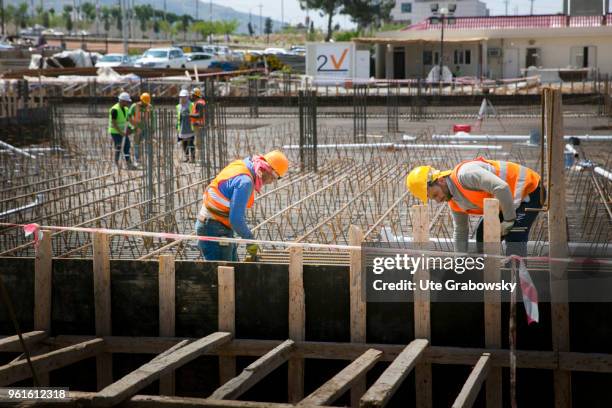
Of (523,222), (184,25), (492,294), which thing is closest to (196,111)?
(523,222)

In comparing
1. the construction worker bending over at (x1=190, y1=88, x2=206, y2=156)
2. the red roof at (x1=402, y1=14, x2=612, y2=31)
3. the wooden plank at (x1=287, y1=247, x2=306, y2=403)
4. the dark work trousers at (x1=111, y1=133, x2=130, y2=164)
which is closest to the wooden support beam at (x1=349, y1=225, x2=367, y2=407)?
the wooden plank at (x1=287, y1=247, x2=306, y2=403)

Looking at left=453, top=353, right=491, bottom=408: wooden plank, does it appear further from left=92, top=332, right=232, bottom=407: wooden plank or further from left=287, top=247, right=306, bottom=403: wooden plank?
left=92, top=332, right=232, bottom=407: wooden plank

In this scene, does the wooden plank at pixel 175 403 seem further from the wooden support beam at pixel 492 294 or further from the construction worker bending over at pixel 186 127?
the construction worker bending over at pixel 186 127

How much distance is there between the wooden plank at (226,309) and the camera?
660 cm

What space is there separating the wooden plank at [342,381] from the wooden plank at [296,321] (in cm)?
51

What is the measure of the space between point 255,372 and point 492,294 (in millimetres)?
1691

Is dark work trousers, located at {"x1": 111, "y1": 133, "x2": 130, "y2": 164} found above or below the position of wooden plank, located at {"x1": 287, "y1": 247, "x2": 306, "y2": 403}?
above

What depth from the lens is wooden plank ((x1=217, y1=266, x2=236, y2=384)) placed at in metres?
6.60

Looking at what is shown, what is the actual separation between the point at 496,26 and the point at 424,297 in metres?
42.7

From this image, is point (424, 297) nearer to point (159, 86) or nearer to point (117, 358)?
point (117, 358)

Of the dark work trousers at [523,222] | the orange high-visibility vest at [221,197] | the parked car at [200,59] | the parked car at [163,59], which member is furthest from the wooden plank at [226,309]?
the parked car at [200,59]

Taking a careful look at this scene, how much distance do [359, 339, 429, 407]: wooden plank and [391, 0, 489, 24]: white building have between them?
52380mm

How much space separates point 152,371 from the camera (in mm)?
5684

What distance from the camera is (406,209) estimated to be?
39.4 ft
